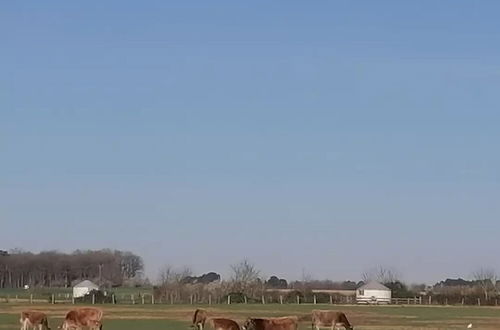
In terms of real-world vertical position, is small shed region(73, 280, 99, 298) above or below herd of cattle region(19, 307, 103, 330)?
above

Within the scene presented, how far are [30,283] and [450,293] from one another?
9722cm

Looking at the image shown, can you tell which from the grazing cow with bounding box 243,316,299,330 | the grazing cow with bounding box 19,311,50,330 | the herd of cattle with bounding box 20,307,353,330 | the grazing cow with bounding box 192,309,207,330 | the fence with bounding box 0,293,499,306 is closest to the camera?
the grazing cow with bounding box 243,316,299,330

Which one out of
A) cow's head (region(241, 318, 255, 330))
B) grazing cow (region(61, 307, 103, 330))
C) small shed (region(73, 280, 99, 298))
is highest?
Answer: small shed (region(73, 280, 99, 298))

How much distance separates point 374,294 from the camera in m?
130

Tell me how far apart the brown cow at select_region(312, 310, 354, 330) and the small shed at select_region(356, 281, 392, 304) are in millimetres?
65748

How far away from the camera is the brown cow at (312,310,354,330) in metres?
52.7

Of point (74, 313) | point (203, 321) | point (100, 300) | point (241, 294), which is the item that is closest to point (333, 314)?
point (203, 321)

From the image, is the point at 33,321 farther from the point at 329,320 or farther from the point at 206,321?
the point at 329,320

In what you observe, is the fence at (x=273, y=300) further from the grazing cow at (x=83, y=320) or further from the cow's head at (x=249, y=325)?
the cow's head at (x=249, y=325)

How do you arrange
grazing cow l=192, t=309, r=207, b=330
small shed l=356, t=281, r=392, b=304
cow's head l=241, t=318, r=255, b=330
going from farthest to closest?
small shed l=356, t=281, r=392, b=304 → grazing cow l=192, t=309, r=207, b=330 → cow's head l=241, t=318, r=255, b=330

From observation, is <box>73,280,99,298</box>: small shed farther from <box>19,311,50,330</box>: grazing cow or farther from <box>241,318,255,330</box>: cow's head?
<box>241,318,255,330</box>: cow's head

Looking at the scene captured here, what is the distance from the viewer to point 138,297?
11656 centimetres

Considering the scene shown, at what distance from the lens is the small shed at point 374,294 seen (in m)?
123

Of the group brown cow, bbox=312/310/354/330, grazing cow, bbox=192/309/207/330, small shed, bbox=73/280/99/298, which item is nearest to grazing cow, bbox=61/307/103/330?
grazing cow, bbox=192/309/207/330
